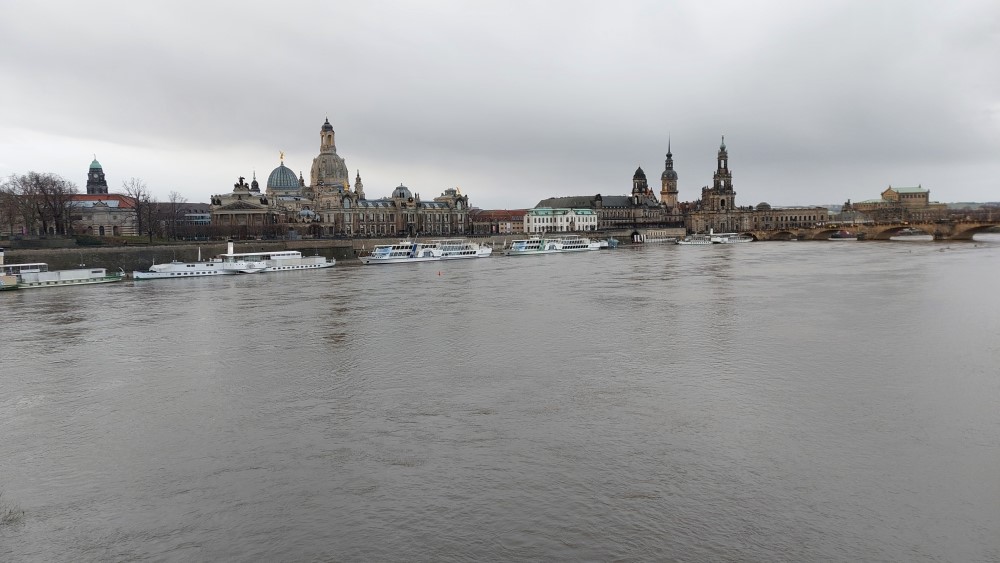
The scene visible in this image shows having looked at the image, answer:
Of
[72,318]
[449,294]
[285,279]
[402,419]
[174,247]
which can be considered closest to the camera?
[402,419]

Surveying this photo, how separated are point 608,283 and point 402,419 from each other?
3218cm

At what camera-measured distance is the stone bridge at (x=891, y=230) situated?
98.2 m

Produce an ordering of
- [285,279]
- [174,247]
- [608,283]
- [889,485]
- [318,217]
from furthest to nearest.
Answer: [318,217], [174,247], [285,279], [608,283], [889,485]

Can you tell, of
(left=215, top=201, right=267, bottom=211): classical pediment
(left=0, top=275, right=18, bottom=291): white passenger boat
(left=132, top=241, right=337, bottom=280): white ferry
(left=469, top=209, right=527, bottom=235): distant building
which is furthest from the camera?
(left=469, top=209, right=527, bottom=235): distant building

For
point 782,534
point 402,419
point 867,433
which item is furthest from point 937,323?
point 402,419

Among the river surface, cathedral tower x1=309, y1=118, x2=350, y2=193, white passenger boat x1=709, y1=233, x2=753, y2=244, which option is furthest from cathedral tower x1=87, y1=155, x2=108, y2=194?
white passenger boat x1=709, y1=233, x2=753, y2=244

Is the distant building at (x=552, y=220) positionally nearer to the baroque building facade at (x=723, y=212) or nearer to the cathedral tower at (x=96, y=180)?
the baroque building facade at (x=723, y=212)

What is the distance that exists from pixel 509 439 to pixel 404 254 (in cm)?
6438

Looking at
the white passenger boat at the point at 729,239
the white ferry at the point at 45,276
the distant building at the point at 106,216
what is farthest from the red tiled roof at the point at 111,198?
the white passenger boat at the point at 729,239

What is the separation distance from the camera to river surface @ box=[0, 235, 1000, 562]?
9.01m

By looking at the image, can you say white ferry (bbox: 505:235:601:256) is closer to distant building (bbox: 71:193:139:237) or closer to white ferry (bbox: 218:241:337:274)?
white ferry (bbox: 218:241:337:274)

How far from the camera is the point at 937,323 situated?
80.8ft

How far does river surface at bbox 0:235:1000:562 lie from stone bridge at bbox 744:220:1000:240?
291 feet

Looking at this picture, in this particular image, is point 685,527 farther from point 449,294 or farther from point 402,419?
point 449,294
